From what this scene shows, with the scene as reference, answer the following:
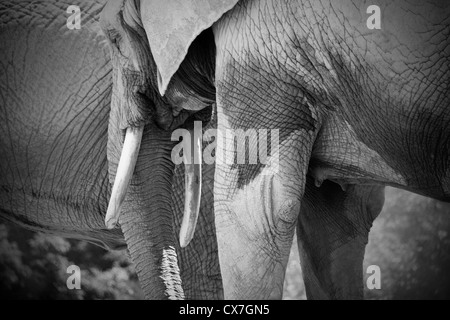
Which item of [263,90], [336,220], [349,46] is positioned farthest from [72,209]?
[349,46]

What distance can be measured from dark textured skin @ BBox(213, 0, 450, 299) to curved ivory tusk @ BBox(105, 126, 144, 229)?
41cm

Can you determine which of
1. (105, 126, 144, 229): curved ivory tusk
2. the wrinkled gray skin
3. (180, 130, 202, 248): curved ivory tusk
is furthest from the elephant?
the wrinkled gray skin

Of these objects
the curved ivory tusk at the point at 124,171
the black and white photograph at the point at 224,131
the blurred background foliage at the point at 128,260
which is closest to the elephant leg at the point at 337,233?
the black and white photograph at the point at 224,131

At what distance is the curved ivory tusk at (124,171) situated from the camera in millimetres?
3754

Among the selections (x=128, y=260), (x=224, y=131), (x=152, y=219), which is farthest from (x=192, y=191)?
(x=128, y=260)

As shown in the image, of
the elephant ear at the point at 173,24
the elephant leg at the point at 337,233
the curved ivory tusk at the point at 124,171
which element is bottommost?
the elephant leg at the point at 337,233

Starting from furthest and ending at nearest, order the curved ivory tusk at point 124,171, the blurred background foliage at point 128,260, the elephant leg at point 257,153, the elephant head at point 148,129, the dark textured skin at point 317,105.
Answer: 1. the blurred background foliage at point 128,260
2. the curved ivory tusk at point 124,171
3. the elephant head at point 148,129
4. the elephant leg at point 257,153
5. the dark textured skin at point 317,105

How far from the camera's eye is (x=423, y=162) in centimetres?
330

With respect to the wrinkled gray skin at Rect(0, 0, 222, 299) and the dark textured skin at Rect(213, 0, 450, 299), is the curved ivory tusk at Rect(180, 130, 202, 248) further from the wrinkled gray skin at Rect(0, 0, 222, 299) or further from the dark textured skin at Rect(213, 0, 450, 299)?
the dark textured skin at Rect(213, 0, 450, 299)

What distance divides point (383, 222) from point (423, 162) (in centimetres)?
289

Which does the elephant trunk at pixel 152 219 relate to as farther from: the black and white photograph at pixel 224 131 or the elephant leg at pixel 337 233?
the elephant leg at pixel 337 233

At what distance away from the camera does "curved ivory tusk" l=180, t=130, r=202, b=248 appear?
150 inches

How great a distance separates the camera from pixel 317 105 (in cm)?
334
